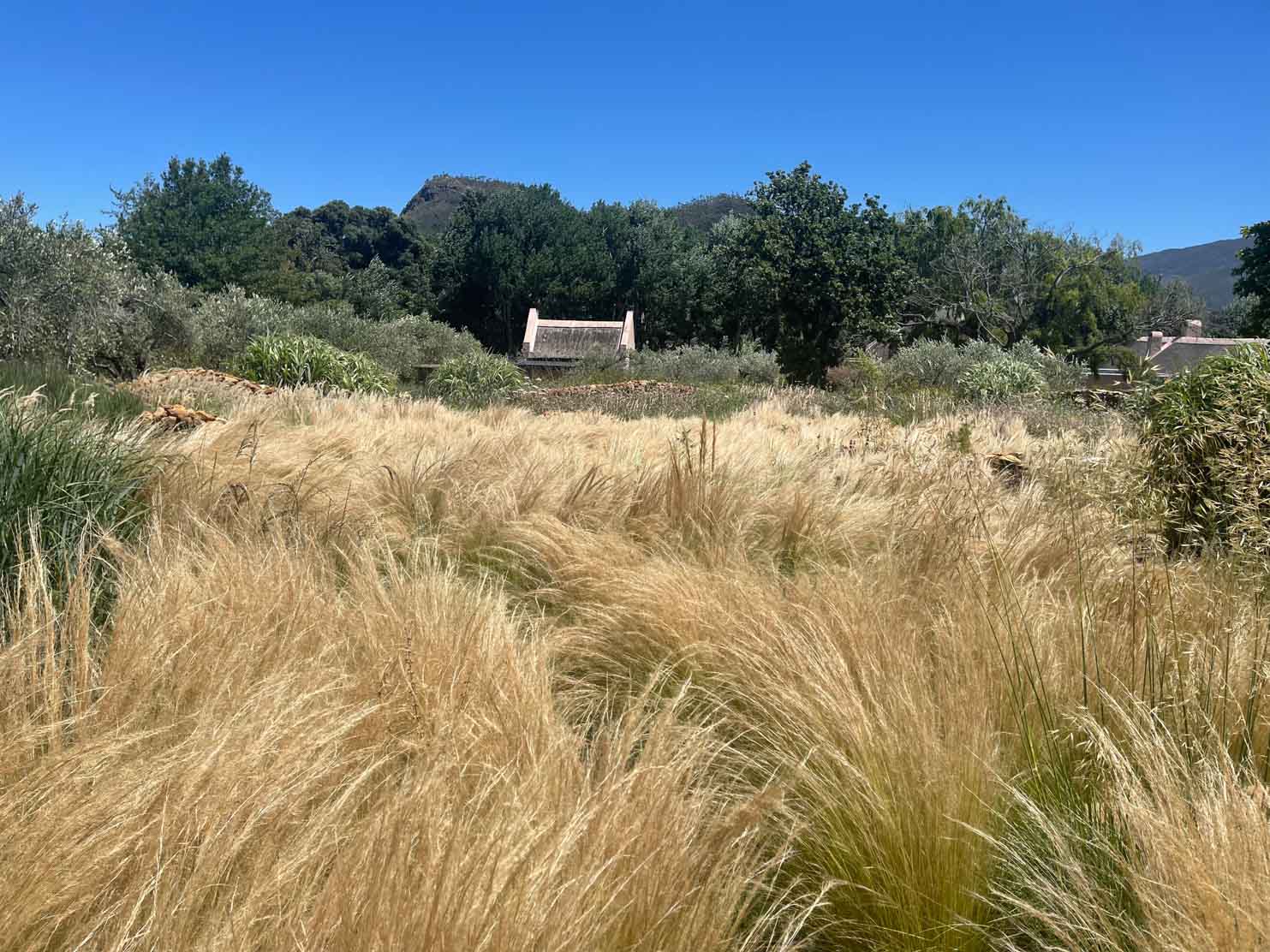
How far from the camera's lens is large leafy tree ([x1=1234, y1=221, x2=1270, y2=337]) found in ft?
127

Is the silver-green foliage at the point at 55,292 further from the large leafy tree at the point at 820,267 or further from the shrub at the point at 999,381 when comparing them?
the large leafy tree at the point at 820,267

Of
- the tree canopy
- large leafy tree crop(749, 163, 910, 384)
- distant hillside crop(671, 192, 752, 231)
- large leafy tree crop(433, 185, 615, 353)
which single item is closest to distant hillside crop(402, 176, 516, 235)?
distant hillside crop(671, 192, 752, 231)

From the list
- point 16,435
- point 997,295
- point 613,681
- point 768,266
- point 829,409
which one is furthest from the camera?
point 997,295

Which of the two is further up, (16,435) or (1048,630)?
(16,435)

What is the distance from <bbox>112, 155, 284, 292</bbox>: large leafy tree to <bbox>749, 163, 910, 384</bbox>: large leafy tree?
126 ft

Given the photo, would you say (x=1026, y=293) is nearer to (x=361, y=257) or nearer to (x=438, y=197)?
(x=361, y=257)

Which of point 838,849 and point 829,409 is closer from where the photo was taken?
point 838,849

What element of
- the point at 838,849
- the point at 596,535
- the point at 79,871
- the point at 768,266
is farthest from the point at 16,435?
the point at 768,266

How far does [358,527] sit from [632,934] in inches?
109

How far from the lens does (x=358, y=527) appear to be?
3.82 metres

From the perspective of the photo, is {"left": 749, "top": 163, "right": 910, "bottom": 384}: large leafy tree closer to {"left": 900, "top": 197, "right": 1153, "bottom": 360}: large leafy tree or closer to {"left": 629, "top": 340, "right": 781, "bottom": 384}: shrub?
{"left": 629, "top": 340, "right": 781, "bottom": 384}: shrub

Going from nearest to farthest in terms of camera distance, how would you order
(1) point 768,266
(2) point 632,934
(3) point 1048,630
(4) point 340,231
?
1. (2) point 632,934
2. (3) point 1048,630
3. (1) point 768,266
4. (4) point 340,231

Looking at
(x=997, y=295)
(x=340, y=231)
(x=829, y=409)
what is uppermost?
(x=340, y=231)

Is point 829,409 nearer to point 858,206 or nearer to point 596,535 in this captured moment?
point 596,535
